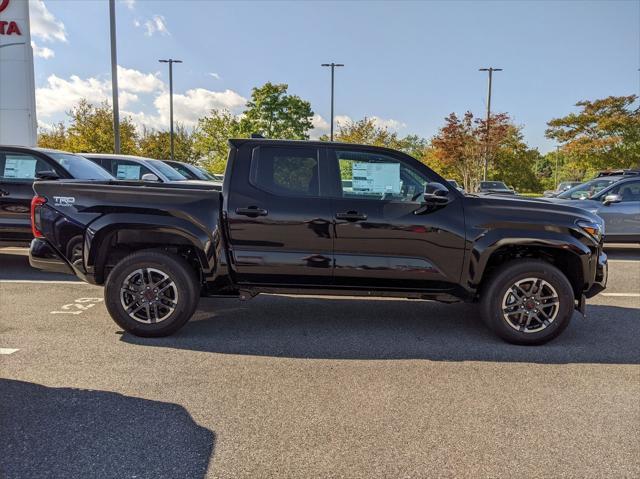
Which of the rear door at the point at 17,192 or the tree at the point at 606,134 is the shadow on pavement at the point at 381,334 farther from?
the tree at the point at 606,134

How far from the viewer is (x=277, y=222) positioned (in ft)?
14.8

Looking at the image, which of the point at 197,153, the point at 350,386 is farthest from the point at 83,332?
the point at 197,153

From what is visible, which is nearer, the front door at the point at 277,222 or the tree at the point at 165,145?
the front door at the point at 277,222

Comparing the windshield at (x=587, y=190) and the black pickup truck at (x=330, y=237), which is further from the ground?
the windshield at (x=587, y=190)

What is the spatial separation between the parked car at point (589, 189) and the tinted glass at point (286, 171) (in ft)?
26.5

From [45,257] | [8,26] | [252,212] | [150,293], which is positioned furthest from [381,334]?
[8,26]

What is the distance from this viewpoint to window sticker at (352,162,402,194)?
4.62 metres

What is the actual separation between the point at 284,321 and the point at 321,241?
3.98 ft

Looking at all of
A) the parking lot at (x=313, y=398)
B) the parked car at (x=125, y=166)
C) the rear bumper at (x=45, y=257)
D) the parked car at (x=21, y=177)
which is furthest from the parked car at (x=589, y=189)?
the rear bumper at (x=45, y=257)

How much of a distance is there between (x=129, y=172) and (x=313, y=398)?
822 centimetres

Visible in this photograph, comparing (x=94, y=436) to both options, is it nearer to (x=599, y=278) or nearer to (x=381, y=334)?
(x=381, y=334)

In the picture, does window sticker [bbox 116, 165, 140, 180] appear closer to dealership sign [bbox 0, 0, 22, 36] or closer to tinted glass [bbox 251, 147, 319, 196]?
tinted glass [bbox 251, 147, 319, 196]

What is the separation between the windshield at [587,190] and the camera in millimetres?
10625

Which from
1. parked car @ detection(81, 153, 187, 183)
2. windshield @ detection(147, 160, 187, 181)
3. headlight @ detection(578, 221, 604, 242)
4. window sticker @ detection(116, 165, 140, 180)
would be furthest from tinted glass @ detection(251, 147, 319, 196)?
windshield @ detection(147, 160, 187, 181)
